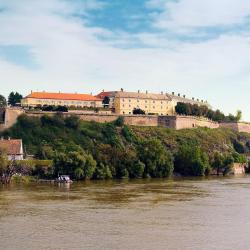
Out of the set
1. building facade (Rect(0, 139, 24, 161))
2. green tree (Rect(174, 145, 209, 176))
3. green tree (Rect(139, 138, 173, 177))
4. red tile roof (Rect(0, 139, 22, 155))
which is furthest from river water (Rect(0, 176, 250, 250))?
green tree (Rect(174, 145, 209, 176))

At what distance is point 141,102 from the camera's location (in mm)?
107562

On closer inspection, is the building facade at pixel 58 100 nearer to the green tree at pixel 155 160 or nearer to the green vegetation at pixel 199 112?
the green vegetation at pixel 199 112

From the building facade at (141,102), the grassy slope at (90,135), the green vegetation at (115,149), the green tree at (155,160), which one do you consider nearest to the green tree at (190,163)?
the green vegetation at (115,149)

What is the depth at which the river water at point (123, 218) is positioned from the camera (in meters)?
24.8

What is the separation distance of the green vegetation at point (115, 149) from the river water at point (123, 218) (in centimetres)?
880

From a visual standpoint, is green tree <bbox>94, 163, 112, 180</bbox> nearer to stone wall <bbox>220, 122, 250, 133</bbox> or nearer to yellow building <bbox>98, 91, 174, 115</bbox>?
yellow building <bbox>98, 91, 174, 115</bbox>

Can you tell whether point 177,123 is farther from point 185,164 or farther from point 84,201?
point 84,201

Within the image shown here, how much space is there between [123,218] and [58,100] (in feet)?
225

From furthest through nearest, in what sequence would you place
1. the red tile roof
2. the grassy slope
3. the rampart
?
the rampart
the grassy slope
the red tile roof

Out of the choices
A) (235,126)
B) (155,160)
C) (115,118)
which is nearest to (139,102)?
(235,126)

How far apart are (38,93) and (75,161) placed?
4615 centimetres

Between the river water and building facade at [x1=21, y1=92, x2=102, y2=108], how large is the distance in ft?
168

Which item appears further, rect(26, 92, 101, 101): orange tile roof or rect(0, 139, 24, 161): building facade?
rect(26, 92, 101, 101): orange tile roof

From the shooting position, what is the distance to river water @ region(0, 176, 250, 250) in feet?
81.2
